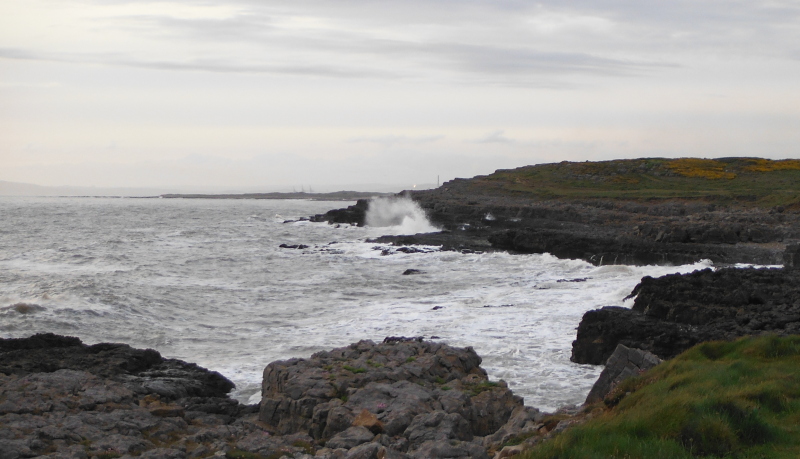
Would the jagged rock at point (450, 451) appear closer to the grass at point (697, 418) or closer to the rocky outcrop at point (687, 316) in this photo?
the grass at point (697, 418)

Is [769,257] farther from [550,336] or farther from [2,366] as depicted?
[2,366]

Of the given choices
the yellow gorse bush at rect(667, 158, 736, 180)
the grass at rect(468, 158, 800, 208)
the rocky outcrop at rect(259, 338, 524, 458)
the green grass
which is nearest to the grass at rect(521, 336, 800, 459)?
the rocky outcrop at rect(259, 338, 524, 458)

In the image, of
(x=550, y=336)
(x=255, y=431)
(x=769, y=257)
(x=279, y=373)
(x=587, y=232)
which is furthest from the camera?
(x=587, y=232)

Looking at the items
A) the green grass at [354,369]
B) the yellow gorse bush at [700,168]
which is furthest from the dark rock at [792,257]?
the yellow gorse bush at [700,168]

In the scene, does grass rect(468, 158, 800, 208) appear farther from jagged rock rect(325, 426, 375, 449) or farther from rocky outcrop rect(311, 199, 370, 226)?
jagged rock rect(325, 426, 375, 449)

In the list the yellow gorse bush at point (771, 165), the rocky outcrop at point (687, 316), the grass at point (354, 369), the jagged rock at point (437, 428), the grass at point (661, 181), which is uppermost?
the yellow gorse bush at point (771, 165)

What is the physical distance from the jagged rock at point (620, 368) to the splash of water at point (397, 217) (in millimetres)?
51231

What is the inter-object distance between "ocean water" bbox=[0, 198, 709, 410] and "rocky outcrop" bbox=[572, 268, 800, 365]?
1.03 m

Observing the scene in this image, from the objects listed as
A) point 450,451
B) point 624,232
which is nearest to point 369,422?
point 450,451

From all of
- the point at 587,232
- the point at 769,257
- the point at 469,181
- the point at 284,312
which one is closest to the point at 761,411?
the point at 284,312

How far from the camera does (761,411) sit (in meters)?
7.67

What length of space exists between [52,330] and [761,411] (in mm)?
19735

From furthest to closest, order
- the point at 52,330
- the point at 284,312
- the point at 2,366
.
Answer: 1. the point at 284,312
2. the point at 52,330
3. the point at 2,366

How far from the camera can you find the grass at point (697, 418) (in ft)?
21.1
